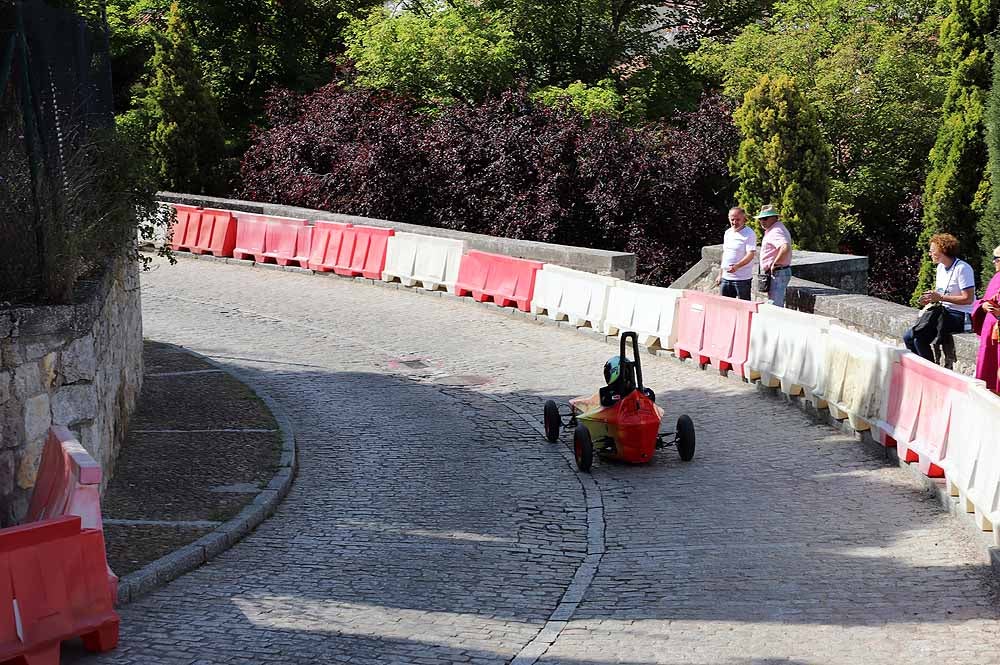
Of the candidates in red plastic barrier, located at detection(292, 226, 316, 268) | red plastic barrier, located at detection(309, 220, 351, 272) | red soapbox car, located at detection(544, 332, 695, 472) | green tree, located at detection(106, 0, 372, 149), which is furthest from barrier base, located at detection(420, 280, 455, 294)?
green tree, located at detection(106, 0, 372, 149)

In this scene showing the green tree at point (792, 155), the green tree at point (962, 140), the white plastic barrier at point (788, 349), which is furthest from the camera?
the green tree at point (792, 155)

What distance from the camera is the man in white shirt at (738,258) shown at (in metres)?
16.1

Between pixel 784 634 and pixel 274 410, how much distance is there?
6856 millimetres

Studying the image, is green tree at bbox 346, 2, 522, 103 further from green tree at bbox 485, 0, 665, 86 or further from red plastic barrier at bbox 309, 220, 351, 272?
red plastic barrier at bbox 309, 220, 351, 272

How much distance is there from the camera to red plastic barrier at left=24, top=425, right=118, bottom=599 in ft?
24.9

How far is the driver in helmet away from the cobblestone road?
626mm

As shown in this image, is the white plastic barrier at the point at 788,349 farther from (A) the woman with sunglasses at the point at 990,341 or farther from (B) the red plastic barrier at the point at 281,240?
(B) the red plastic barrier at the point at 281,240

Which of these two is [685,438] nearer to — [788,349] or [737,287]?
[788,349]

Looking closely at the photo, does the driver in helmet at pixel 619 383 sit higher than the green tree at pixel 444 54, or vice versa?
the green tree at pixel 444 54

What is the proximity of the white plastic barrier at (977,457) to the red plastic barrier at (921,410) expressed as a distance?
15 centimetres

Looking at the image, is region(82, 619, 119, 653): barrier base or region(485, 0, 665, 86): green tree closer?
region(82, 619, 119, 653): barrier base

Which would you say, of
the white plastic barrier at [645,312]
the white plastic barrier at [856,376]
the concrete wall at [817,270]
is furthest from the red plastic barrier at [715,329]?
the white plastic barrier at [856,376]

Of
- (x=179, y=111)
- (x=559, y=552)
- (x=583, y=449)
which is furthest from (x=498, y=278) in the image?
(x=179, y=111)

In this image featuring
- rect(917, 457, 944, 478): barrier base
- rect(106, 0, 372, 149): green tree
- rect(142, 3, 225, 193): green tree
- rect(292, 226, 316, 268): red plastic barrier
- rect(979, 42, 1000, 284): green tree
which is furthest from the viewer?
rect(106, 0, 372, 149): green tree
